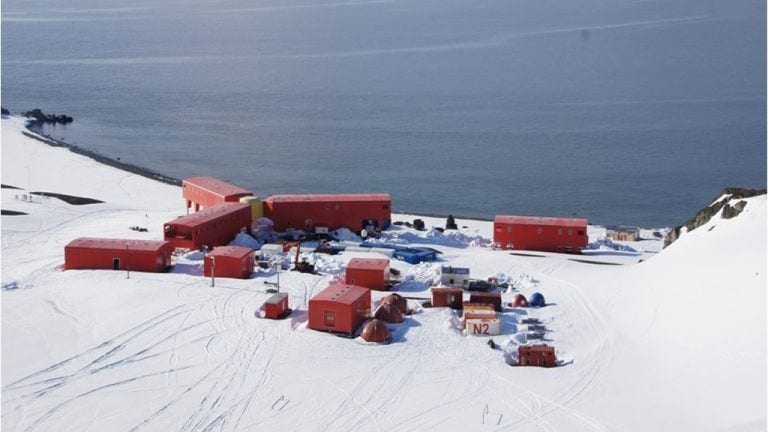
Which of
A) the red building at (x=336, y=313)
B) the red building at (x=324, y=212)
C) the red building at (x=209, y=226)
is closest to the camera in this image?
the red building at (x=336, y=313)

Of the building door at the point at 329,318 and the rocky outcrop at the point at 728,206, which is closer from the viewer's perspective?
the building door at the point at 329,318

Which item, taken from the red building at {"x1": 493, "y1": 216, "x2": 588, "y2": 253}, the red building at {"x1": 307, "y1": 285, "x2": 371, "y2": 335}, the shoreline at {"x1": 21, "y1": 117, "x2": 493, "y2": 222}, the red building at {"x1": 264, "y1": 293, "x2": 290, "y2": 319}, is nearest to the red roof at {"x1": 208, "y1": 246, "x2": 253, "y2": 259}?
the red building at {"x1": 264, "y1": 293, "x2": 290, "y2": 319}

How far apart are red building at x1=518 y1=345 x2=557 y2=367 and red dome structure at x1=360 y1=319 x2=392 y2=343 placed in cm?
214

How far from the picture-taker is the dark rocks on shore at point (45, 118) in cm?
4550

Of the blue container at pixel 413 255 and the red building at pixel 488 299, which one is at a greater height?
the blue container at pixel 413 255

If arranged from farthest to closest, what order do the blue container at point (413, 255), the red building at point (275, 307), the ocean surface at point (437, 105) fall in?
the ocean surface at point (437, 105) < the blue container at point (413, 255) < the red building at point (275, 307)

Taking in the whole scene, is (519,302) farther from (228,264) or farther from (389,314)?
(228,264)

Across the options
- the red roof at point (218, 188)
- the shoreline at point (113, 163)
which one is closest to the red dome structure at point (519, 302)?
the red roof at point (218, 188)

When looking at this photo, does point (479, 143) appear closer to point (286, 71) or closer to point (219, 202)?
point (219, 202)

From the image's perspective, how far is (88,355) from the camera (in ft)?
45.6

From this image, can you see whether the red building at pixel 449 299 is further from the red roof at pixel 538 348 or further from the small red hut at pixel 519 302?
the red roof at pixel 538 348

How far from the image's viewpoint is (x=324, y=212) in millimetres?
22516

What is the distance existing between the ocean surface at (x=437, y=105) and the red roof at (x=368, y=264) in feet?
37.3

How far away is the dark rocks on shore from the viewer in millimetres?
45500
